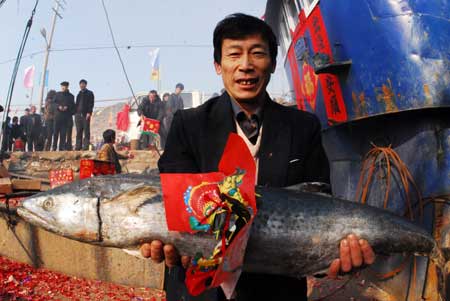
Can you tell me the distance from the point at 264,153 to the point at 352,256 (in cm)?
75

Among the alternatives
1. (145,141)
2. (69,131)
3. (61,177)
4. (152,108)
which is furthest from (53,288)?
(69,131)

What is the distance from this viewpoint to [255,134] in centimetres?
215

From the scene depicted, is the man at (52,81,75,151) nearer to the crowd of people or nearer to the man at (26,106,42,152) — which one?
the crowd of people

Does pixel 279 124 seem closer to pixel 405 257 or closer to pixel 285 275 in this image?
pixel 285 275

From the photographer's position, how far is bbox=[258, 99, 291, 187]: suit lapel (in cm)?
205

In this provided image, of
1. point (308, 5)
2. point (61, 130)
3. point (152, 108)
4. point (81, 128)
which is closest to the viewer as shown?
point (308, 5)

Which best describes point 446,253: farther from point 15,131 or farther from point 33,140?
point 15,131

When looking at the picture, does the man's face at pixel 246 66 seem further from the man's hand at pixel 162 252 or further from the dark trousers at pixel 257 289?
the dark trousers at pixel 257 289

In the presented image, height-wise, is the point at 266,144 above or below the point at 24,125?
below

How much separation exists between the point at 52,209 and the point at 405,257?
478 centimetres

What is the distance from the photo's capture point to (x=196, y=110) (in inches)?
87.4

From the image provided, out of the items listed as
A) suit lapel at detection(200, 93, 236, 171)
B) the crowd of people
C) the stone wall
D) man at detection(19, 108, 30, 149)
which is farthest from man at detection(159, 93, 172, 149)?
suit lapel at detection(200, 93, 236, 171)

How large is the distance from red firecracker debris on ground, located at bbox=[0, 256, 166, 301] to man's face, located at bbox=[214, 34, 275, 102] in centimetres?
434

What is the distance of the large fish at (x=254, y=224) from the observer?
1.95m
